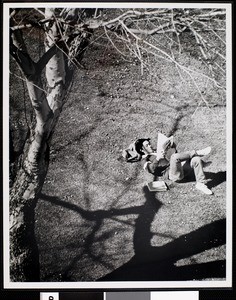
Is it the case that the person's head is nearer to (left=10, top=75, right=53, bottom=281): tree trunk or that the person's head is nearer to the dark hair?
the dark hair

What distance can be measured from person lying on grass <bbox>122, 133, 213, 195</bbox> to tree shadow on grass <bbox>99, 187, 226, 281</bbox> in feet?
0.28

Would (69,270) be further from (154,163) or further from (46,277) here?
(154,163)

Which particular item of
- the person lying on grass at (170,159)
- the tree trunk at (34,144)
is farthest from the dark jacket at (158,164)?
the tree trunk at (34,144)

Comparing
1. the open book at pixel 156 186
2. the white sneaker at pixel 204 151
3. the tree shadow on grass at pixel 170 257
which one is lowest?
the tree shadow on grass at pixel 170 257

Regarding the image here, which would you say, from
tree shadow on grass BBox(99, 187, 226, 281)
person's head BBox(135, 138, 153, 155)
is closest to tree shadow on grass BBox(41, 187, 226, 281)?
tree shadow on grass BBox(99, 187, 226, 281)

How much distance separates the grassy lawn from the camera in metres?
1.45

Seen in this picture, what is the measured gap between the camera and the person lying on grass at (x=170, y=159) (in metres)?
1.46

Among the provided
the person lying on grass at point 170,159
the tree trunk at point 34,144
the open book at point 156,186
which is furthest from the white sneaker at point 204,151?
the tree trunk at point 34,144

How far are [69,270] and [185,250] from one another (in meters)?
0.33

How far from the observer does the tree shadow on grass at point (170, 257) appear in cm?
146

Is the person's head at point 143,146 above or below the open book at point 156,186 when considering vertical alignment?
above

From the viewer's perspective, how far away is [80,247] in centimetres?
146

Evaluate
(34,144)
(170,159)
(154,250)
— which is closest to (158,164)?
(170,159)

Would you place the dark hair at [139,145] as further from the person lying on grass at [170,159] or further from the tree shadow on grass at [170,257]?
the tree shadow on grass at [170,257]
